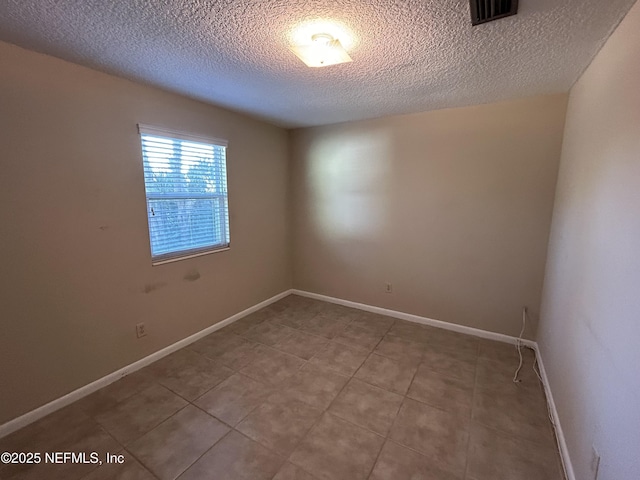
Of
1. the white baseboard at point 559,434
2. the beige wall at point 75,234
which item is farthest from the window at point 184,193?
the white baseboard at point 559,434

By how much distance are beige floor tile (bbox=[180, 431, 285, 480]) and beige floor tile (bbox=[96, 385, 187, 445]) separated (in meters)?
0.47

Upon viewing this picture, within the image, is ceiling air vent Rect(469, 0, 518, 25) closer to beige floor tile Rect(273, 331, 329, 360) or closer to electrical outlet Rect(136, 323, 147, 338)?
beige floor tile Rect(273, 331, 329, 360)

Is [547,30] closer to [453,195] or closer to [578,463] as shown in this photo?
[453,195]

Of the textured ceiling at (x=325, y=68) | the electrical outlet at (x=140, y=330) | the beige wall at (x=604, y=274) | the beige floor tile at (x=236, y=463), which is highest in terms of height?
the textured ceiling at (x=325, y=68)

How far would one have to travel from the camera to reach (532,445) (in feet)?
5.38

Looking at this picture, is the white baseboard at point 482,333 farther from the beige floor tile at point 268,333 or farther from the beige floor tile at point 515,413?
the beige floor tile at point 268,333

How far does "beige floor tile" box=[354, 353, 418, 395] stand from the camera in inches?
85.3

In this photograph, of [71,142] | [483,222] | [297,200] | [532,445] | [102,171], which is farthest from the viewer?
[297,200]

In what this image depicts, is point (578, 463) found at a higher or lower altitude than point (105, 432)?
higher

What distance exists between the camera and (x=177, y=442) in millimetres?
1655

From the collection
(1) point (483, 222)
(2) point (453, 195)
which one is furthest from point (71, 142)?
(1) point (483, 222)

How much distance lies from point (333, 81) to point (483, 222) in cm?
193

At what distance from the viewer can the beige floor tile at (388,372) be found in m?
Answer: 2.17

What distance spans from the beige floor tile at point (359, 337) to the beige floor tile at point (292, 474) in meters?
1.34
